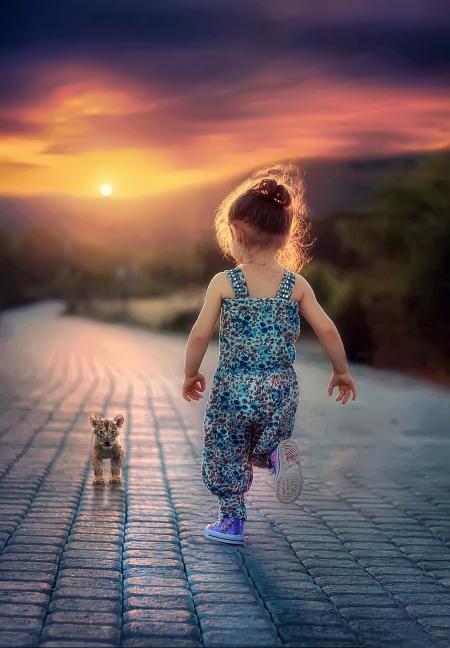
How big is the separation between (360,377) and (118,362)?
5051 mm

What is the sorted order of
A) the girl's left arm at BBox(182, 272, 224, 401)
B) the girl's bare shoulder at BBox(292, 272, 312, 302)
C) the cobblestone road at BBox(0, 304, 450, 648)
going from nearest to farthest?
the cobblestone road at BBox(0, 304, 450, 648) → the girl's left arm at BBox(182, 272, 224, 401) → the girl's bare shoulder at BBox(292, 272, 312, 302)

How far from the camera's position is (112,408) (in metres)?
11.7

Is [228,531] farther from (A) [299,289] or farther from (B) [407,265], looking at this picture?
(B) [407,265]

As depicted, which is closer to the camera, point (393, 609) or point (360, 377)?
point (393, 609)

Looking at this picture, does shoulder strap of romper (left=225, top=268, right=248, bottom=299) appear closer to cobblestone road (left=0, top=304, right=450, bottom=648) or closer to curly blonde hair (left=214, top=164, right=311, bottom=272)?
curly blonde hair (left=214, top=164, right=311, bottom=272)

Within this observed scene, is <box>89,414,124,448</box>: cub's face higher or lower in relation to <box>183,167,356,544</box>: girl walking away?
lower

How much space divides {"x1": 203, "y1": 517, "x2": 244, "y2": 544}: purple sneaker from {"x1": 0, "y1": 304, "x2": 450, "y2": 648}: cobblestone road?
0.06 meters

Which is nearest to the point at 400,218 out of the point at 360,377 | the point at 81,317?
the point at 360,377

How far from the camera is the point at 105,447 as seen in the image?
6676mm

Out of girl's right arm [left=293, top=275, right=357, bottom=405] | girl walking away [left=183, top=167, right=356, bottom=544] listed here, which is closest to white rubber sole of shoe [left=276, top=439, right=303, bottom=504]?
girl walking away [left=183, top=167, right=356, bottom=544]

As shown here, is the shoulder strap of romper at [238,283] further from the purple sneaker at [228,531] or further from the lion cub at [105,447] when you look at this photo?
the lion cub at [105,447]

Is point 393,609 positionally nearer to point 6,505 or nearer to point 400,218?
point 6,505

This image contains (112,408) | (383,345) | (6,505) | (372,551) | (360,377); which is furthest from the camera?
(383,345)

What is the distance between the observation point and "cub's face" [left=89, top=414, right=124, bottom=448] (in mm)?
6676
